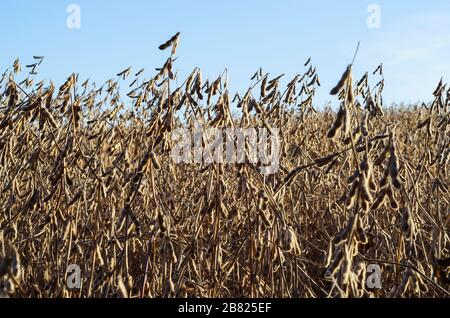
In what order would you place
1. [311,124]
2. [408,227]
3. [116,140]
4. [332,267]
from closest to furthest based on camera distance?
[332,267] < [408,227] < [116,140] < [311,124]

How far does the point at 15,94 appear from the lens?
2283 mm

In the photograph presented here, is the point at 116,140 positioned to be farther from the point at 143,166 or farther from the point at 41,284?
the point at 143,166
